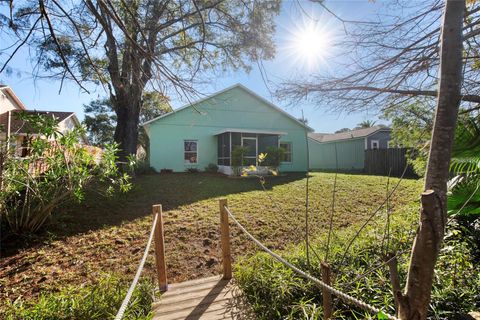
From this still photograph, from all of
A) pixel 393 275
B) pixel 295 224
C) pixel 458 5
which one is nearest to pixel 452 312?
pixel 393 275

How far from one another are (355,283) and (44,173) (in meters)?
5.27

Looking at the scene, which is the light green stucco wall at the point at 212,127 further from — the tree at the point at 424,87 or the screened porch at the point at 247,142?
the tree at the point at 424,87

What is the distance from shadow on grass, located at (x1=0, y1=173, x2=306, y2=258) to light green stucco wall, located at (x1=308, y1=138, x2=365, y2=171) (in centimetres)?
1313

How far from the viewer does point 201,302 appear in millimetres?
2936

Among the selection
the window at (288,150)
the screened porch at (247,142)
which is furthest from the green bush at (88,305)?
the window at (288,150)

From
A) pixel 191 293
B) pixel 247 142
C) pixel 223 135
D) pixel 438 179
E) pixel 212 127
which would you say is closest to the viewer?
pixel 438 179

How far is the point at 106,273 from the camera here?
12.3 feet

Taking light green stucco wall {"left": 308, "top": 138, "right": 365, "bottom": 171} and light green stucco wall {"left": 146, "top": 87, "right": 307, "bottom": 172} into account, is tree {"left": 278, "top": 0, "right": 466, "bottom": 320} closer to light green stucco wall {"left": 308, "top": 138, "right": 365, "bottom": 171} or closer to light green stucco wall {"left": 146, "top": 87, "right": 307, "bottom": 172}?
light green stucco wall {"left": 146, "top": 87, "right": 307, "bottom": 172}

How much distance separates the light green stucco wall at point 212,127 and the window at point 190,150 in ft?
0.82

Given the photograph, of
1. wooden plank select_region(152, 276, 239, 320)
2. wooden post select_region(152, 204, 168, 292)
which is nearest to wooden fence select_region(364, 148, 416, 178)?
wooden plank select_region(152, 276, 239, 320)

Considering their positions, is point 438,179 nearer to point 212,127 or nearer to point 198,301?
point 198,301

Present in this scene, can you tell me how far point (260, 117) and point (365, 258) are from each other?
14.2m

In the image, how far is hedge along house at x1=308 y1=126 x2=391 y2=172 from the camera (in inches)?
796

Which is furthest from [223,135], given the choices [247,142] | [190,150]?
[190,150]
